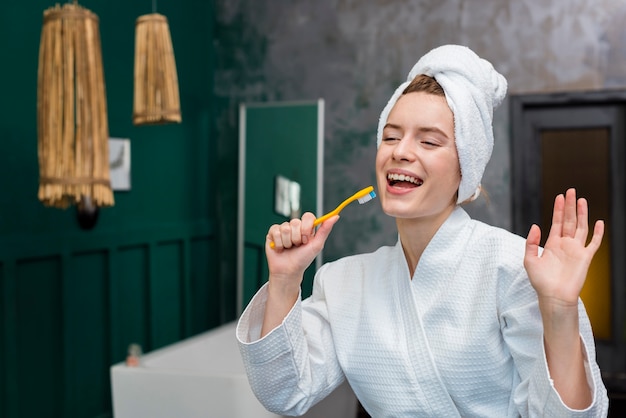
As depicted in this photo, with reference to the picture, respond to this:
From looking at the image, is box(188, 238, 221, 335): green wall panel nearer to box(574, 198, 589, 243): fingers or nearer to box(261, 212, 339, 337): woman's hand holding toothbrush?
box(261, 212, 339, 337): woman's hand holding toothbrush

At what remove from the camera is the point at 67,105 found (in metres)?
2.11

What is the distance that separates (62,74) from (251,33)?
220cm

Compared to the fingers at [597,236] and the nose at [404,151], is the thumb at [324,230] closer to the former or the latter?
the nose at [404,151]

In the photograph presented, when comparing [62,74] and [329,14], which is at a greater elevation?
[329,14]

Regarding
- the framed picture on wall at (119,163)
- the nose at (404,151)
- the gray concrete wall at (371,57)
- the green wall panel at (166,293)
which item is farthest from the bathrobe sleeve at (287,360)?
the gray concrete wall at (371,57)

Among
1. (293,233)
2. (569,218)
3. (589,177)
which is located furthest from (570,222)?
(589,177)

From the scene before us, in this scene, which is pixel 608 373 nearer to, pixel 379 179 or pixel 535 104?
pixel 535 104

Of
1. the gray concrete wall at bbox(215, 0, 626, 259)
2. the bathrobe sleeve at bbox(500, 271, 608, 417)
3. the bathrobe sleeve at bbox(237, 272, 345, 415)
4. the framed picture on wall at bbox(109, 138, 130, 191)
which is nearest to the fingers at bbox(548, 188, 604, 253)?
the bathrobe sleeve at bbox(500, 271, 608, 417)

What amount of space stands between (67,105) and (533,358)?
1.51 metres

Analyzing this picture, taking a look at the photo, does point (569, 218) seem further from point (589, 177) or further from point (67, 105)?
point (589, 177)

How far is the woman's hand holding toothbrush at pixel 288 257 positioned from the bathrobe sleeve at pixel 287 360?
0.08ft

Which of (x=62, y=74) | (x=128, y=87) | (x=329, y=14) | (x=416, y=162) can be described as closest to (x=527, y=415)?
(x=416, y=162)

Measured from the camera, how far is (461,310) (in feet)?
4.40

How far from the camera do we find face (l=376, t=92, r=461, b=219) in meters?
1.31
